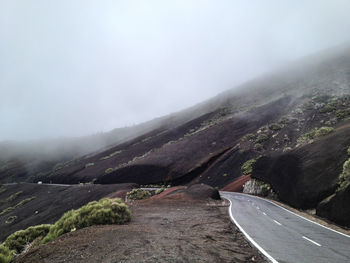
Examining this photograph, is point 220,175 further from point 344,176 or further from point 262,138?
point 344,176

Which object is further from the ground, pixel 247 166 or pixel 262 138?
pixel 262 138

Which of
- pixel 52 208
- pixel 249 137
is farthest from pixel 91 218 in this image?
pixel 249 137

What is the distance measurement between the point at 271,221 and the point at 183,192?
554 inches

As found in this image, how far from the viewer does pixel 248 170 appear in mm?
42062

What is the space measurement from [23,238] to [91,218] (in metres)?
3.92

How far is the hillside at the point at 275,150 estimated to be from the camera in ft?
63.3

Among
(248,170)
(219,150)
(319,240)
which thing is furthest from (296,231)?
(219,150)

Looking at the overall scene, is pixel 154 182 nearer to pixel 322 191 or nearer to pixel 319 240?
pixel 322 191

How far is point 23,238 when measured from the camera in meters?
12.4

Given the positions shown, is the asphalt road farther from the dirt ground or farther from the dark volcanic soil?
the dark volcanic soil

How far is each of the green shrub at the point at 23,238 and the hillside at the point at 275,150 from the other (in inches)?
607

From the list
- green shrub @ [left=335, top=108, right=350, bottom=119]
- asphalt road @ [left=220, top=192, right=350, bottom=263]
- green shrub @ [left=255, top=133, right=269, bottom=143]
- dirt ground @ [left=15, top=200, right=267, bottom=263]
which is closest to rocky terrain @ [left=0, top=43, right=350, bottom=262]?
dirt ground @ [left=15, top=200, right=267, bottom=263]

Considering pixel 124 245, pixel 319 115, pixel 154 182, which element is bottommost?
pixel 154 182

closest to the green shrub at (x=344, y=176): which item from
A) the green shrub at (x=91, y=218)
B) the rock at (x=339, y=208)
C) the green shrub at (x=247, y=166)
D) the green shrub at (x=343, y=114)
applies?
the rock at (x=339, y=208)
